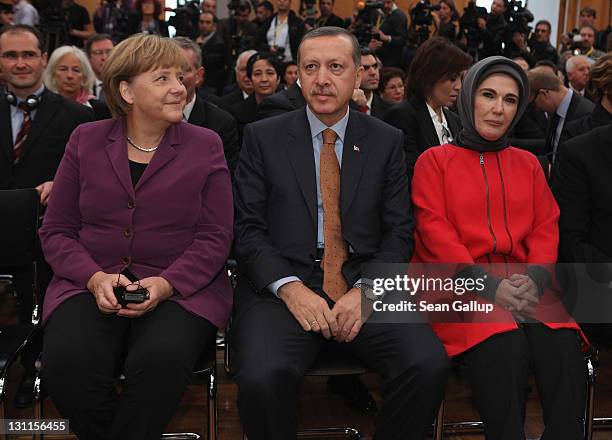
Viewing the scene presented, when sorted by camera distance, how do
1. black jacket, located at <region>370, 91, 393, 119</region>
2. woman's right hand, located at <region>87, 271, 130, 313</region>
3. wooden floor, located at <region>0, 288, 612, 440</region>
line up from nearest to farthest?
woman's right hand, located at <region>87, 271, 130, 313</region> < wooden floor, located at <region>0, 288, 612, 440</region> < black jacket, located at <region>370, 91, 393, 119</region>

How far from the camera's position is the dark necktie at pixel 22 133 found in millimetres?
3117

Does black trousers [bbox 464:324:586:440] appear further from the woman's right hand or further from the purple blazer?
the woman's right hand

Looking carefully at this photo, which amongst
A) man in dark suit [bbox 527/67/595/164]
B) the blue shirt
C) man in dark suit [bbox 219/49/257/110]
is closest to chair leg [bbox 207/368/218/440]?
the blue shirt

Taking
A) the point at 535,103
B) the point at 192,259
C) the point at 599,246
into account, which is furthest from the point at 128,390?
the point at 535,103

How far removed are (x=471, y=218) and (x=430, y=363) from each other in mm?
571

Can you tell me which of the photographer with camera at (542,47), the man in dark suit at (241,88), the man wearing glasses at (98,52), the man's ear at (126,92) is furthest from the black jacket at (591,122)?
the photographer with camera at (542,47)

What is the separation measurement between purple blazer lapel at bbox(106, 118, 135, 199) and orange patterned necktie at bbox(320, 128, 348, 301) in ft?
2.06

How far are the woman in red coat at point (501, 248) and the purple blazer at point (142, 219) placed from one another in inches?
28.0

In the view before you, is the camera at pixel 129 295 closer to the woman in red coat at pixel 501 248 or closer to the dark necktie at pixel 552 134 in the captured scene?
the woman in red coat at pixel 501 248

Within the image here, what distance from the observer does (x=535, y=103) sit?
511 centimetres

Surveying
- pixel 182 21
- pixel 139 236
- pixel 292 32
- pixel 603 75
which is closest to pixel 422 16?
pixel 292 32

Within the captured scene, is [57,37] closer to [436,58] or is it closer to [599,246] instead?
[436,58]

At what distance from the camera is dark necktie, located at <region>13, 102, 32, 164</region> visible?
312 centimetres

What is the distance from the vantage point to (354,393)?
284 centimetres
